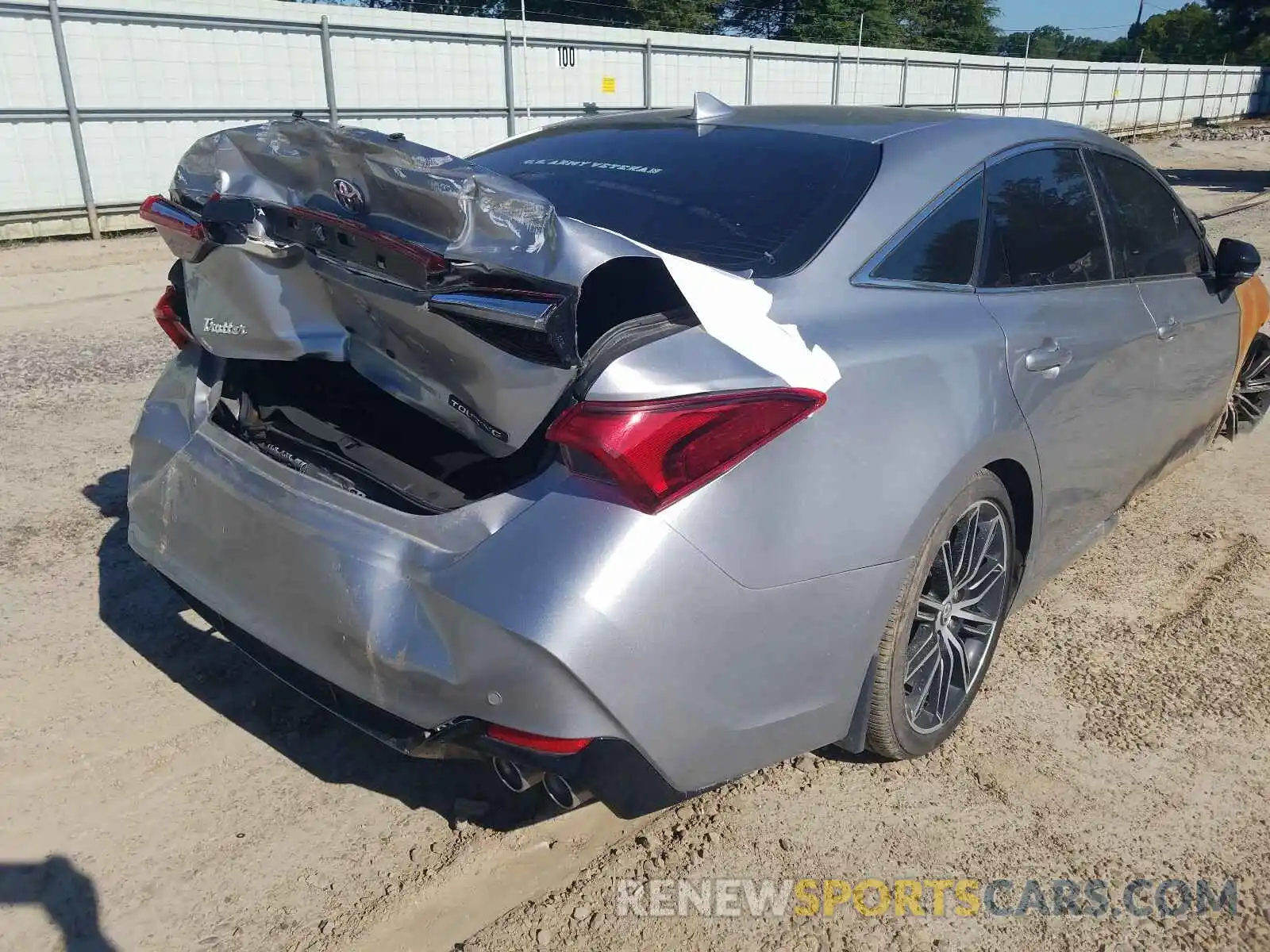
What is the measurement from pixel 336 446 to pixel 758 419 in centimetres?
115

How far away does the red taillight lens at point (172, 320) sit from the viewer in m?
2.89

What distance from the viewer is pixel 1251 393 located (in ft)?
17.0

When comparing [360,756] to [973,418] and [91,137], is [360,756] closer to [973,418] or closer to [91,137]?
[973,418]

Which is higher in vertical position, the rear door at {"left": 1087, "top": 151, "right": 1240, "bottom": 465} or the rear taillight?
the rear taillight

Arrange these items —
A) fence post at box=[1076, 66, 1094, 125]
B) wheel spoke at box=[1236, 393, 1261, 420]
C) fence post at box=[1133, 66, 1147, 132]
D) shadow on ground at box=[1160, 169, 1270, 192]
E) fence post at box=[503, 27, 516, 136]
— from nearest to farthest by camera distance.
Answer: wheel spoke at box=[1236, 393, 1261, 420], fence post at box=[503, 27, 516, 136], shadow on ground at box=[1160, 169, 1270, 192], fence post at box=[1076, 66, 1094, 125], fence post at box=[1133, 66, 1147, 132]

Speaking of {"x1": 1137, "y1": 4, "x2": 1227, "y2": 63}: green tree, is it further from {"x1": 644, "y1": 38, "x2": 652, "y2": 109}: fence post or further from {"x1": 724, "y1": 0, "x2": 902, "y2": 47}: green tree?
{"x1": 644, "y1": 38, "x2": 652, "y2": 109}: fence post

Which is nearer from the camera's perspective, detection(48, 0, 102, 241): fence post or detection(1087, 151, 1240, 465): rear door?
detection(1087, 151, 1240, 465): rear door

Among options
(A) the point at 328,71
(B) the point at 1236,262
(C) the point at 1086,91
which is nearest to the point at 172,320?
(B) the point at 1236,262

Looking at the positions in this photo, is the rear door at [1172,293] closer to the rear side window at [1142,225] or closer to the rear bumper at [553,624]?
the rear side window at [1142,225]

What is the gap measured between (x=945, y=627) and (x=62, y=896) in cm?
219

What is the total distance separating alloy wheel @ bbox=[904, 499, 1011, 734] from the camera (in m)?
2.64

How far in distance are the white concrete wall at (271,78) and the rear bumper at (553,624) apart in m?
11.1

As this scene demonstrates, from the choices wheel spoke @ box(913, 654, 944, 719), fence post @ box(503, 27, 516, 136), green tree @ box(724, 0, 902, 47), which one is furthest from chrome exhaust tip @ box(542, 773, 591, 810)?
green tree @ box(724, 0, 902, 47)

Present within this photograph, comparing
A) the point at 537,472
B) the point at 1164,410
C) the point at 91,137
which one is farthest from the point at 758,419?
the point at 91,137
